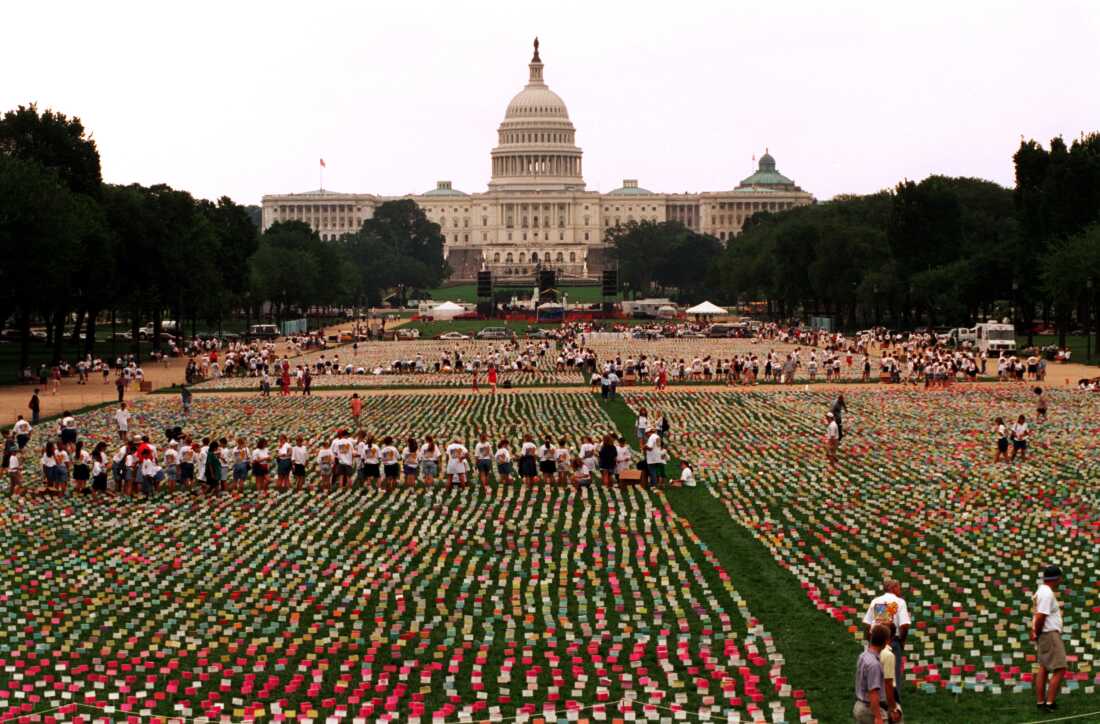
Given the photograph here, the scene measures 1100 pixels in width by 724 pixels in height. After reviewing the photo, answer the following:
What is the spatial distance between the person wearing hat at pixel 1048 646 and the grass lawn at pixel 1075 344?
58.9 m

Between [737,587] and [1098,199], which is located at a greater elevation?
[1098,199]

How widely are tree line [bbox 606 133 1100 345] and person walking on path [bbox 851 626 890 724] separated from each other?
2556 inches

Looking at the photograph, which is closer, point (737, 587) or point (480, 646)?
point (480, 646)

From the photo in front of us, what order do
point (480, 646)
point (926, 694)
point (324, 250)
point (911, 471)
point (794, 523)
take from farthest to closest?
point (324, 250) → point (911, 471) → point (794, 523) → point (480, 646) → point (926, 694)

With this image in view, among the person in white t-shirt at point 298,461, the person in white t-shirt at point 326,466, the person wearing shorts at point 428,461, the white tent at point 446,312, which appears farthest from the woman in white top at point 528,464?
the white tent at point 446,312

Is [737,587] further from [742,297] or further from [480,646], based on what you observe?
[742,297]

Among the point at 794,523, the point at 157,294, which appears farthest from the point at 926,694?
the point at 157,294

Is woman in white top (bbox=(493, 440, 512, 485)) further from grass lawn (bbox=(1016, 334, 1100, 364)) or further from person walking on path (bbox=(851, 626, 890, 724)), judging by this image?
grass lawn (bbox=(1016, 334, 1100, 364))

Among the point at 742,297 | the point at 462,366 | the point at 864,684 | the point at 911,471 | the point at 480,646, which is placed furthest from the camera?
the point at 742,297

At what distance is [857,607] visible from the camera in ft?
68.6

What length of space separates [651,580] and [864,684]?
8128 mm

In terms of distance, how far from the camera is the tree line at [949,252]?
9062 centimetres

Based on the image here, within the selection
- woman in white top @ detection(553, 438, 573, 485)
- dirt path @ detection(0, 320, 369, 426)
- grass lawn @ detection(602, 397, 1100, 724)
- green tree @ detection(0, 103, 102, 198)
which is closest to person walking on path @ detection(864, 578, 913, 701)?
grass lawn @ detection(602, 397, 1100, 724)

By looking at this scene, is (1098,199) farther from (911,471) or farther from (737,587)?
(737,587)
